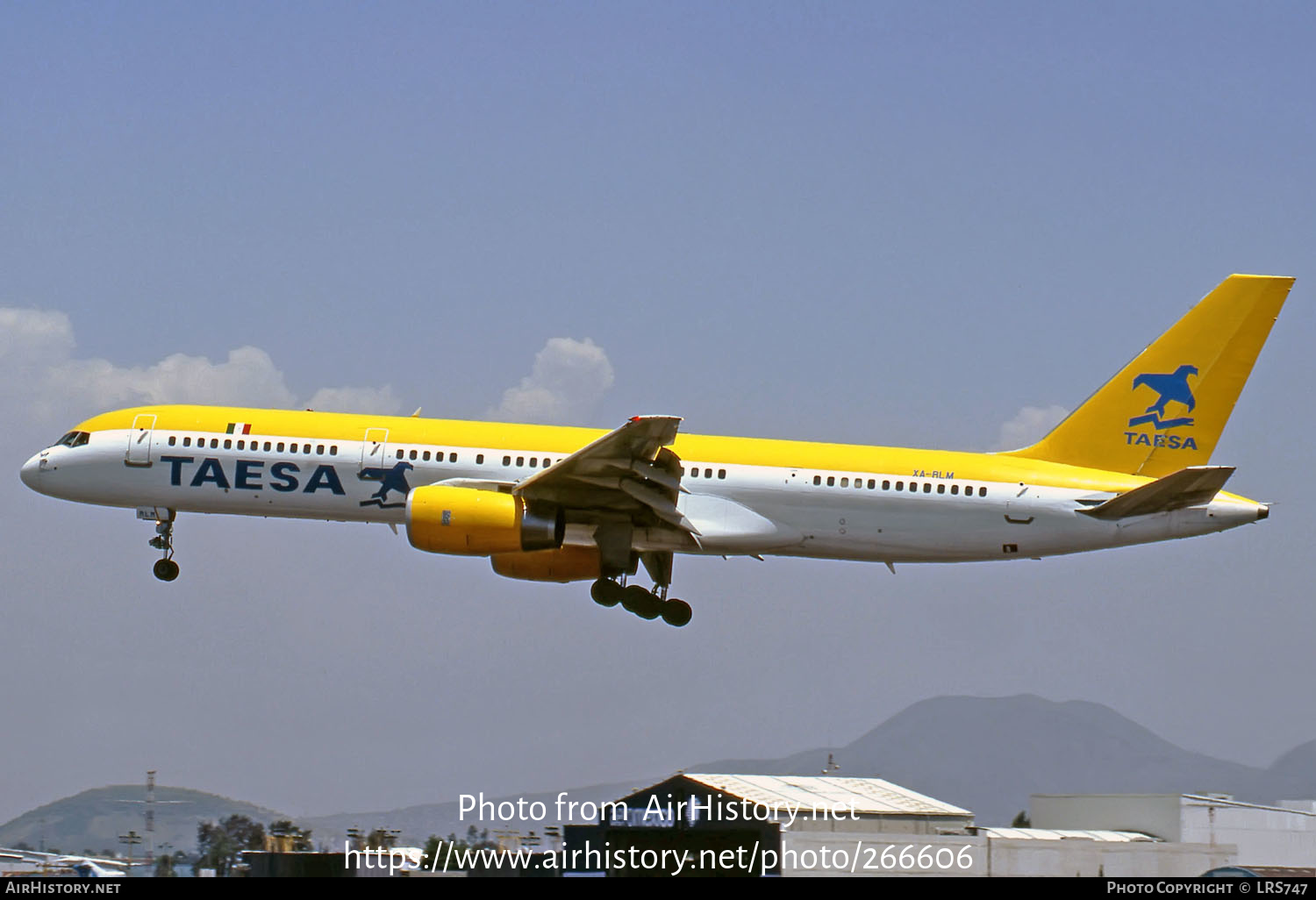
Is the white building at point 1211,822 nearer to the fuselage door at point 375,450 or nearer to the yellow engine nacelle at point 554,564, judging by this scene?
the yellow engine nacelle at point 554,564

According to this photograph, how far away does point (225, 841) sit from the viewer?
1442 inches

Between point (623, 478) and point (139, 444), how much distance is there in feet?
47.3

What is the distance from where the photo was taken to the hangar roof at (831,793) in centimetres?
4375

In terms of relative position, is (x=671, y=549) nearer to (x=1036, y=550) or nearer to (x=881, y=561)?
(x=881, y=561)

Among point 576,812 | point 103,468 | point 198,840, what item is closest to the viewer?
point 576,812

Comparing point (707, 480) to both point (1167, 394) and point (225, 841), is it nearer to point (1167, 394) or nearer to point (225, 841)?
point (1167, 394)

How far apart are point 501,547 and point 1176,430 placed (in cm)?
1930

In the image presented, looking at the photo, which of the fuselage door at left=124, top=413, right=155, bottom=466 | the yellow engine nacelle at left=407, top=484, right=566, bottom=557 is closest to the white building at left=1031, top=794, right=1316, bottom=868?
the yellow engine nacelle at left=407, top=484, right=566, bottom=557

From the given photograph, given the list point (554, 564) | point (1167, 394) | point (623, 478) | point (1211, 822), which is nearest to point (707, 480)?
point (623, 478)

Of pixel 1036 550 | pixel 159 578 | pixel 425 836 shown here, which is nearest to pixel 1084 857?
pixel 1036 550

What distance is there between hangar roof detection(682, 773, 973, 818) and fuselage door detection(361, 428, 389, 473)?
1426 centimetres

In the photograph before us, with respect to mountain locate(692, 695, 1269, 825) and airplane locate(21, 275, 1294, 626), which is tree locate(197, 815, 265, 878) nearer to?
airplane locate(21, 275, 1294, 626)

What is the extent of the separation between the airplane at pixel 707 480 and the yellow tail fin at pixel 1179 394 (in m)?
0.05

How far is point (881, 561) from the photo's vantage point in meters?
41.0
